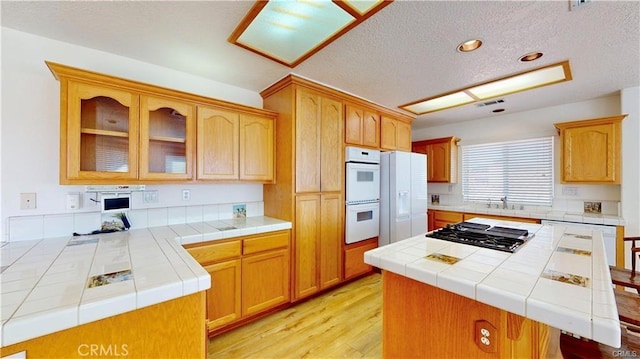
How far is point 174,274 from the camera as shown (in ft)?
3.70

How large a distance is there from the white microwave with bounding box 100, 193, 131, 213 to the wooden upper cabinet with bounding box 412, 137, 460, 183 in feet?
14.1

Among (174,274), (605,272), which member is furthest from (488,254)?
(174,274)

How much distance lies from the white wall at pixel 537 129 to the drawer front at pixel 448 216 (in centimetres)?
65

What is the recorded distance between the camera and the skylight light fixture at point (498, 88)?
2.40 meters

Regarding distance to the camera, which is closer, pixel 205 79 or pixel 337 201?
pixel 205 79

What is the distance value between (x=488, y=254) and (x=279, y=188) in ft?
6.21

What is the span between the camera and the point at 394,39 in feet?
6.07

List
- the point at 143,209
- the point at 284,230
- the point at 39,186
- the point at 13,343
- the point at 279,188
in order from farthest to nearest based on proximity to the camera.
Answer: the point at 279,188
the point at 284,230
the point at 143,209
the point at 39,186
the point at 13,343

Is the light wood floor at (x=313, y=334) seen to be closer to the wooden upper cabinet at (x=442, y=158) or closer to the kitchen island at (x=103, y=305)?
the kitchen island at (x=103, y=305)

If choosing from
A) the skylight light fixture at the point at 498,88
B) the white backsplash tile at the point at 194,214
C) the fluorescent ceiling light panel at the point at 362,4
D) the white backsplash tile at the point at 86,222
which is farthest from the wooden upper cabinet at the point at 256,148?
the skylight light fixture at the point at 498,88

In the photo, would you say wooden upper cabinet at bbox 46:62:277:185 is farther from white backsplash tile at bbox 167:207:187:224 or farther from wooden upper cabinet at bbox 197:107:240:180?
white backsplash tile at bbox 167:207:187:224

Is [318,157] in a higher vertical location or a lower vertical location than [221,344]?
higher

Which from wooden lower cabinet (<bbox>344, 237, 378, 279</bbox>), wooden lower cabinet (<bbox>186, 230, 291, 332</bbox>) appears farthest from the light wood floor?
wooden lower cabinet (<bbox>344, 237, 378, 279</bbox>)

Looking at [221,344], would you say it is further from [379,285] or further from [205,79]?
[205,79]
